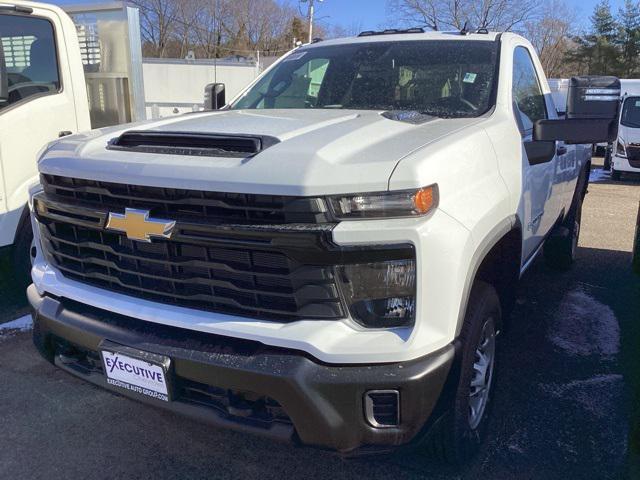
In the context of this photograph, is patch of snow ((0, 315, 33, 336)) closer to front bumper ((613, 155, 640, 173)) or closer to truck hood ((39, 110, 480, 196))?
truck hood ((39, 110, 480, 196))

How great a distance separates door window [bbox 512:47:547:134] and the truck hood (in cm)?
73

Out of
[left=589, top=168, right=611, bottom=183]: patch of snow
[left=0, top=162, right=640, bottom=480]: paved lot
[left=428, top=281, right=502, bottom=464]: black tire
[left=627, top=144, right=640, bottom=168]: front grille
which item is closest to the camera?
[left=428, top=281, right=502, bottom=464]: black tire

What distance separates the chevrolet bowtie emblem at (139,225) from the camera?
7.13ft

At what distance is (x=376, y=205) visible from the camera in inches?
78.6

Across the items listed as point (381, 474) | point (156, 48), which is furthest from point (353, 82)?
point (156, 48)

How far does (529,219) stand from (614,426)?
3.80 feet

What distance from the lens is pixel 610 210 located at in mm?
9516

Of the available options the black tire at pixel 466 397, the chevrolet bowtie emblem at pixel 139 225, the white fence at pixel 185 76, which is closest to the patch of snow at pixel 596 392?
the black tire at pixel 466 397

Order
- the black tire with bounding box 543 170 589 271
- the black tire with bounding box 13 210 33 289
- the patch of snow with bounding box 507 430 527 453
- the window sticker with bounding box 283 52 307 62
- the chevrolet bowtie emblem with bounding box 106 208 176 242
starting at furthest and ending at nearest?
the black tire with bounding box 543 170 589 271
the black tire with bounding box 13 210 33 289
the window sticker with bounding box 283 52 307 62
the patch of snow with bounding box 507 430 527 453
the chevrolet bowtie emblem with bounding box 106 208 176 242

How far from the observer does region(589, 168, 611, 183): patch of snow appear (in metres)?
14.2

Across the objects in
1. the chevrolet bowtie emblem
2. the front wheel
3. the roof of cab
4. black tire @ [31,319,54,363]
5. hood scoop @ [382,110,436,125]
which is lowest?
the front wheel

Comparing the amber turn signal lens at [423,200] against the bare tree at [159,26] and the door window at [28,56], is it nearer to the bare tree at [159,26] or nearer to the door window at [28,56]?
the door window at [28,56]

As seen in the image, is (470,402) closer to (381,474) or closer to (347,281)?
(381,474)

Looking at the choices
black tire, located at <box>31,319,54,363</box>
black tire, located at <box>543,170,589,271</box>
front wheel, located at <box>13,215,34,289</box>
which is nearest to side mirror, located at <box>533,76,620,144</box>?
black tire, located at <box>543,170,589,271</box>
